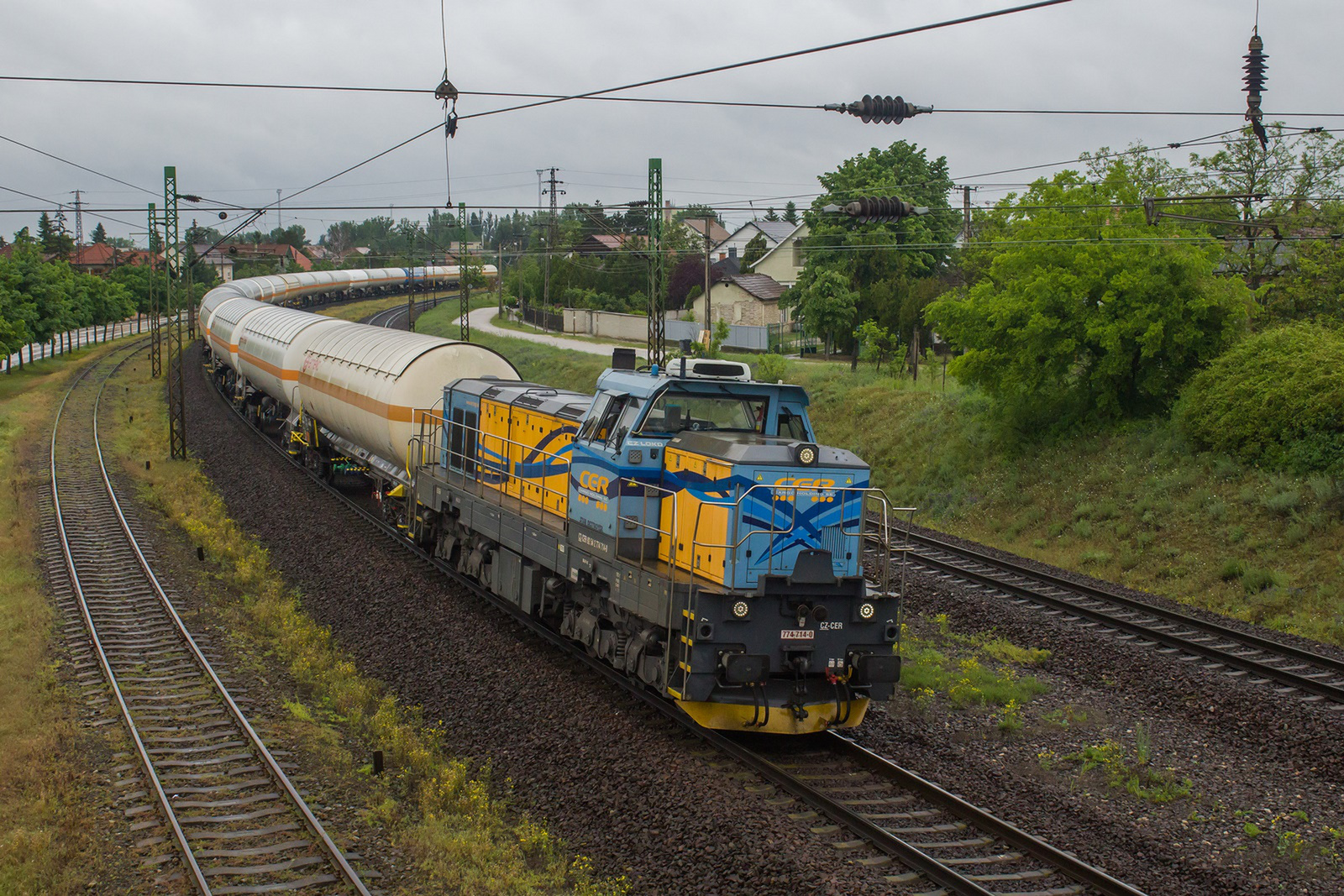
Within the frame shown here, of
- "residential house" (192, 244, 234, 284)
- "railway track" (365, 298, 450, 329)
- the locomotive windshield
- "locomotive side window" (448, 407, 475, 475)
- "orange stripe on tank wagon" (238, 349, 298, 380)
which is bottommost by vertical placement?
"locomotive side window" (448, 407, 475, 475)

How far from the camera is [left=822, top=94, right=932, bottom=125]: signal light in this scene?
11.5 meters

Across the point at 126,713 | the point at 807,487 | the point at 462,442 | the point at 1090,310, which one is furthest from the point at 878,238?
the point at 126,713

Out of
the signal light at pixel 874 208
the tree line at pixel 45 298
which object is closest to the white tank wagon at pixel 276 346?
the tree line at pixel 45 298

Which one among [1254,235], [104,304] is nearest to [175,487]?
[1254,235]

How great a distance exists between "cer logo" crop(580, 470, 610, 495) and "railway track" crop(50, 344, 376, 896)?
451 centimetres

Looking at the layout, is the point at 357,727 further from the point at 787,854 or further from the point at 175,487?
the point at 175,487

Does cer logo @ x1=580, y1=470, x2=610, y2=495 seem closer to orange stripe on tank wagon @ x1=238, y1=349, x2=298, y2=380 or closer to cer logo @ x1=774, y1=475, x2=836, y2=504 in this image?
cer logo @ x1=774, y1=475, x2=836, y2=504

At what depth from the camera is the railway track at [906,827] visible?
791 cm

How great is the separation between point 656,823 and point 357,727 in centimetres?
460

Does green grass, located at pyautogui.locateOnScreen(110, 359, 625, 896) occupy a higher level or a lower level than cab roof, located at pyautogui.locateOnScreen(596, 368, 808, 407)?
lower

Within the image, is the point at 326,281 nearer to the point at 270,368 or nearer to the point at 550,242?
the point at 550,242

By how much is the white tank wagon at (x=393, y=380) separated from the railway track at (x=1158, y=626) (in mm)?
9411

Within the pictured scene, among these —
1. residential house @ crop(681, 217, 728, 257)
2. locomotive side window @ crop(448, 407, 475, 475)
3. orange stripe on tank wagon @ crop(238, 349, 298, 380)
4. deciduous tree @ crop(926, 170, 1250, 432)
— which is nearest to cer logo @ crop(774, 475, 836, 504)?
locomotive side window @ crop(448, 407, 475, 475)

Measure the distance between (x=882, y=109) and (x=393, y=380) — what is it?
38.8ft
